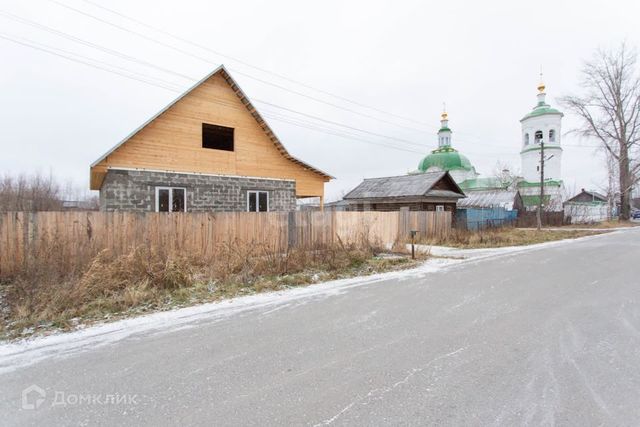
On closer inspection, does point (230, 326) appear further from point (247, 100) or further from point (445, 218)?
point (445, 218)

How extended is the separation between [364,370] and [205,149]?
483 inches

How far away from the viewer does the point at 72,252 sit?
7824 millimetres

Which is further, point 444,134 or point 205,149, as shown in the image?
point 444,134

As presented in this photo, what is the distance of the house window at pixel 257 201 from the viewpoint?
49.6 ft

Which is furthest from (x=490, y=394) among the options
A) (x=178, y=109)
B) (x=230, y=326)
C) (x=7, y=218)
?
(x=178, y=109)

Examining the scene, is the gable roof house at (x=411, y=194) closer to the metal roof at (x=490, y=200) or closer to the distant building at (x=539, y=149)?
the metal roof at (x=490, y=200)

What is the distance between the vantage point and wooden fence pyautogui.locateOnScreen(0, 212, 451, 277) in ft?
26.7

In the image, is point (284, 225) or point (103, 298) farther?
point (284, 225)

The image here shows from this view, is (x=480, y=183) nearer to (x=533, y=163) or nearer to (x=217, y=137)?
(x=533, y=163)

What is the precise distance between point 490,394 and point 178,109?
13688 millimetres

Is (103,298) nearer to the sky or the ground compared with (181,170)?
nearer to the ground

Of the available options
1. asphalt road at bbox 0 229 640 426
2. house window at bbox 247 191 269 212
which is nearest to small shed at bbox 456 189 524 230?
house window at bbox 247 191 269 212

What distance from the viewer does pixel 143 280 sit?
7.00 metres

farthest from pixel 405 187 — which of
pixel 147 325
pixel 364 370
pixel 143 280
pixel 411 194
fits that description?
pixel 364 370
